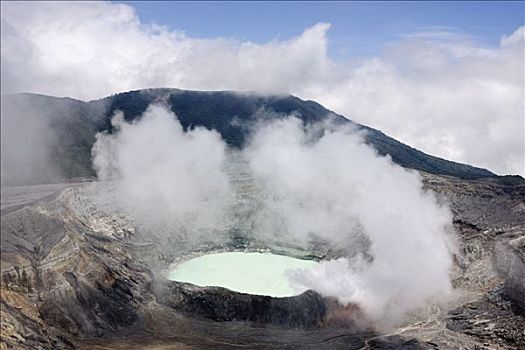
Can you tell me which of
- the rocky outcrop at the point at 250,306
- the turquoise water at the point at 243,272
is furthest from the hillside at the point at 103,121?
the turquoise water at the point at 243,272

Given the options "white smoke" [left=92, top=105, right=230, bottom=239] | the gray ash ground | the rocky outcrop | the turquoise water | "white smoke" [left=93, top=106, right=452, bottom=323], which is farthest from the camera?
"white smoke" [left=92, top=105, right=230, bottom=239]

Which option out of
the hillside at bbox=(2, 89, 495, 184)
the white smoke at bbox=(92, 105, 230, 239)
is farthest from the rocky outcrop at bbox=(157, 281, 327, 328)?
the white smoke at bbox=(92, 105, 230, 239)

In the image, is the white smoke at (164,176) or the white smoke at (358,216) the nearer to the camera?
the white smoke at (358,216)

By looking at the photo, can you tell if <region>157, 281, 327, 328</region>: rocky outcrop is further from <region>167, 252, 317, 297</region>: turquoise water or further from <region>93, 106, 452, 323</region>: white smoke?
<region>167, 252, 317, 297</region>: turquoise water

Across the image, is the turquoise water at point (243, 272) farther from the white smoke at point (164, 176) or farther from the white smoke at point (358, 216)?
the white smoke at point (164, 176)

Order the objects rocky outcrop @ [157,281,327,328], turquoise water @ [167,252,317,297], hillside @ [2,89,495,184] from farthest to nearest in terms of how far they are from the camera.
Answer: turquoise water @ [167,252,317,297] < hillside @ [2,89,495,184] < rocky outcrop @ [157,281,327,328]
